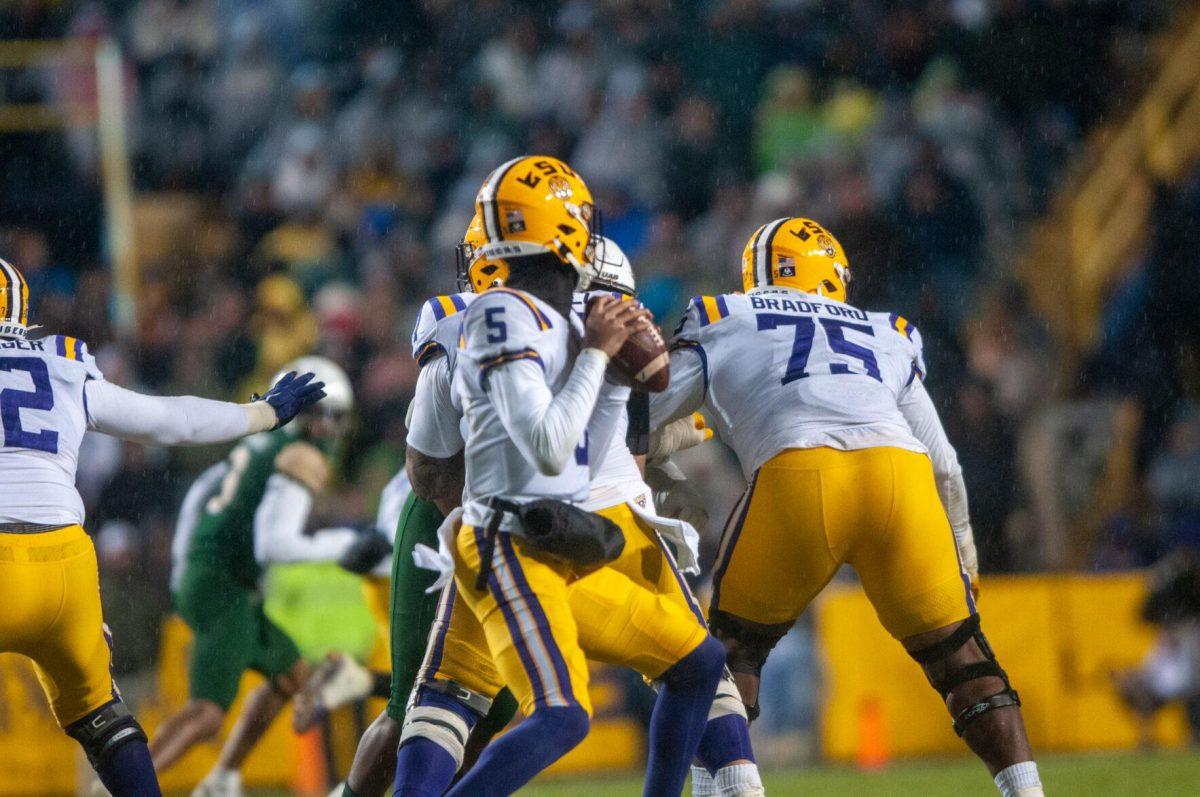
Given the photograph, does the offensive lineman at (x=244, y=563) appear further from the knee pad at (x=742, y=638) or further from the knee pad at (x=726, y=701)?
the knee pad at (x=726, y=701)

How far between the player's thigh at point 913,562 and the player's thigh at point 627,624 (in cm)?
116

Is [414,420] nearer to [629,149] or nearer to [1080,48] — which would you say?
[629,149]

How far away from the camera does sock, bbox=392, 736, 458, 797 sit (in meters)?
4.56

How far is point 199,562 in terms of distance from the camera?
8352mm

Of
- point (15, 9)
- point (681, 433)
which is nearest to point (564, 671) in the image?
point (681, 433)

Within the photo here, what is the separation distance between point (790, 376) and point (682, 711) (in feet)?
4.69

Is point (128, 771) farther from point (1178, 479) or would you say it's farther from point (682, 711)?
point (1178, 479)

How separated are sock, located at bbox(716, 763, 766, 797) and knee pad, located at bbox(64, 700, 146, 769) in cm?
193

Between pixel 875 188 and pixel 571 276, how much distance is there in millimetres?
7881

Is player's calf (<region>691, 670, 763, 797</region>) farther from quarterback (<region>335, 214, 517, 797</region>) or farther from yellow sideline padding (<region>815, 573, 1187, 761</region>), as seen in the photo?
yellow sideline padding (<region>815, 573, 1187, 761</region>)

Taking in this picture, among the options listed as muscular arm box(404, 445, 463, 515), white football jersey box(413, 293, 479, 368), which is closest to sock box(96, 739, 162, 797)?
muscular arm box(404, 445, 463, 515)

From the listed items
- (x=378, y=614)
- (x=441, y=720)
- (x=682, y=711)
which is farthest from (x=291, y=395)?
(x=378, y=614)

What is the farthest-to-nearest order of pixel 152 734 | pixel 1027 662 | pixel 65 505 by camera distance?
pixel 1027 662, pixel 152 734, pixel 65 505

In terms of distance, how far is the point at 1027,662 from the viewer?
1049 cm
